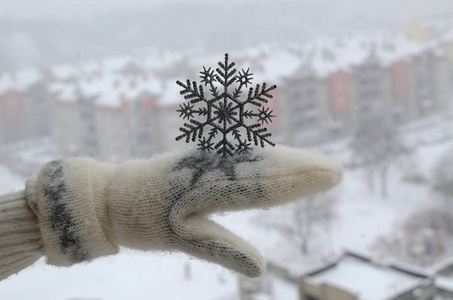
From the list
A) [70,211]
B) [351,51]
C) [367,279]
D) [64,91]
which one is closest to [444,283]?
[367,279]

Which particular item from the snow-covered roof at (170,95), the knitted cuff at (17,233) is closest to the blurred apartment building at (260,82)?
the snow-covered roof at (170,95)

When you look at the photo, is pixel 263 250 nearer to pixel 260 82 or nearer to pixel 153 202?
pixel 153 202

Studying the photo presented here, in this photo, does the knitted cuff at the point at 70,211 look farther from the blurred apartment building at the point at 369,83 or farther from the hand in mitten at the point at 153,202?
the blurred apartment building at the point at 369,83

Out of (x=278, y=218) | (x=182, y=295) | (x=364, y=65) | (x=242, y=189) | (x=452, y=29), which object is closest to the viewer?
(x=242, y=189)

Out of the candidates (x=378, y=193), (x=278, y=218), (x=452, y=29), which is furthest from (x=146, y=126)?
(x=452, y=29)

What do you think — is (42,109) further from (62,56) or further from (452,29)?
(452,29)

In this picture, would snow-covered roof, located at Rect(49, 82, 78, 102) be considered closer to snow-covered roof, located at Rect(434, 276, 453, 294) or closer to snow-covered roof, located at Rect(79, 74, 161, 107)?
snow-covered roof, located at Rect(79, 74, 161, 107)
